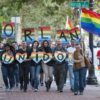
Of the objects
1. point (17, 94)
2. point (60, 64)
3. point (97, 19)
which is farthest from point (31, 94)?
point (97, 19)

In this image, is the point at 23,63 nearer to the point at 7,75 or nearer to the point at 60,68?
the point at 7,75

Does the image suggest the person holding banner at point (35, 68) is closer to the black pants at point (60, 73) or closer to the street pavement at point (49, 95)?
the street pavement at point (49, 95)

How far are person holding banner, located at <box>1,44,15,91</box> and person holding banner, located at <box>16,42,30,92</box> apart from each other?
249 millimetres

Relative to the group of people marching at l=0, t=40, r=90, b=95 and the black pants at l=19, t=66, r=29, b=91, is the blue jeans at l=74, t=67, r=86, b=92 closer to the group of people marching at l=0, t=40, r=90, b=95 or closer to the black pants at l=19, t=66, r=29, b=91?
the group of people marching at l=0, t=40, r=90, b=95

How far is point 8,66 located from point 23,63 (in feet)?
2.00

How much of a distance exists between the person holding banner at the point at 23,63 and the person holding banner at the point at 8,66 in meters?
0.25

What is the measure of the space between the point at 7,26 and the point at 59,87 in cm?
332

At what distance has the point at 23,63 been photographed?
19406 millimetres

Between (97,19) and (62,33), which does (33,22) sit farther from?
(97,19)

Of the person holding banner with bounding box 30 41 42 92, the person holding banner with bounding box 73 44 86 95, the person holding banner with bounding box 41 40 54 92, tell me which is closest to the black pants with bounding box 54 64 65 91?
the person holding banner with bounding box 41 40 54 92

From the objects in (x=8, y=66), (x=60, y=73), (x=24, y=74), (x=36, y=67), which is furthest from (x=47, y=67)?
(x=8, y=66)

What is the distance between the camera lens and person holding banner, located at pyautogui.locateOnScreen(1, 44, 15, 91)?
770 inches

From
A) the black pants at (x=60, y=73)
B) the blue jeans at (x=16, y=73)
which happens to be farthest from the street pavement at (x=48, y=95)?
the blue jeans at (x=16, y=73)

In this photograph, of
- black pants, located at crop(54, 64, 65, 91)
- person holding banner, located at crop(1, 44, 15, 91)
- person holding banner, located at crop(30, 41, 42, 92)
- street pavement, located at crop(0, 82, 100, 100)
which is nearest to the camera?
street pavement, located at crop(0, 82, 100, 100)
